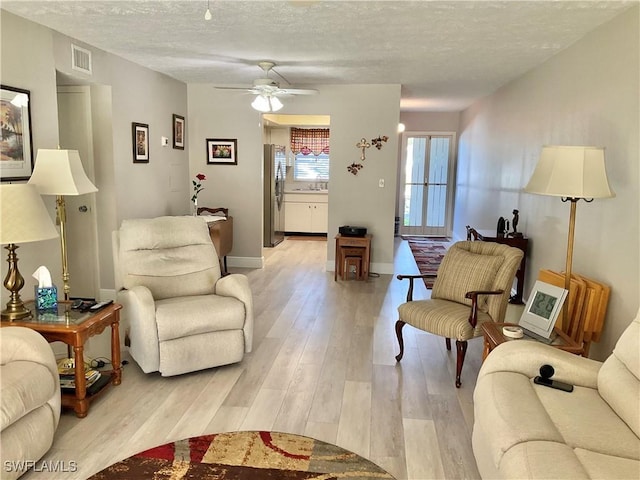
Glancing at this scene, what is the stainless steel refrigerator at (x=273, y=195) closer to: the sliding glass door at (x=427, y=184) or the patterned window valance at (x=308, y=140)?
the patterned window valance at (x=308, y=140)

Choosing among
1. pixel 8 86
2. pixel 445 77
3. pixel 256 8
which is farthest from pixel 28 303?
pixel 445 77

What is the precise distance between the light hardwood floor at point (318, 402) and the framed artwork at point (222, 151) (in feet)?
9.02

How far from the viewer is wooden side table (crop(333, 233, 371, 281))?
613 cm

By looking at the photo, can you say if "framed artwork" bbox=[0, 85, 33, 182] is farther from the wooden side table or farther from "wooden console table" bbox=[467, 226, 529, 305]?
"wooden console table" bbox=[467, 226, 529, 305]

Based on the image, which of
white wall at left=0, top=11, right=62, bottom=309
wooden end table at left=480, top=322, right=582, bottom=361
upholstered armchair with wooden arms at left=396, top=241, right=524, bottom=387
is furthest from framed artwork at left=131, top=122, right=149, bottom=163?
wooden end table at left=480, top=322, right=582, bottom=361

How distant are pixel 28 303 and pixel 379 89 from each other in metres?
4.65

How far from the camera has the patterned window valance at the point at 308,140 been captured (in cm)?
992

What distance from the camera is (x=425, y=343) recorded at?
4.08m

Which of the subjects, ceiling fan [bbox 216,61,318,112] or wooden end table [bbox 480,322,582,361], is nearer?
wooden end table [bbox 480,322,582,361]

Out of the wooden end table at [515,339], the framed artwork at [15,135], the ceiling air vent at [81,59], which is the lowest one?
the wooden end table at [515,339]

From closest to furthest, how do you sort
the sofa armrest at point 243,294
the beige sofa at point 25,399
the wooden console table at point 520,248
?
1. the beige sofa at point 25,399
2. the sofa armrest at point 243,294
3. the wooden console table at point 520,248

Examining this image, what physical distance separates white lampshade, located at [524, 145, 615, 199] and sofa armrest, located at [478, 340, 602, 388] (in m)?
0.93

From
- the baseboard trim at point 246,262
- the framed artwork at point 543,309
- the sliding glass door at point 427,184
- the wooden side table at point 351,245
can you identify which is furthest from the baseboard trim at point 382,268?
the framed artwork at point 543,309

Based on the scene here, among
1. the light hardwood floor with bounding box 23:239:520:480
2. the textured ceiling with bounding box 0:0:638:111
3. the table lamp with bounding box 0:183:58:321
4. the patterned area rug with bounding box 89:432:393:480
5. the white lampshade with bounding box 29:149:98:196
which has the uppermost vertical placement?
the textured ceiling with bounding box 0:0:638:111
